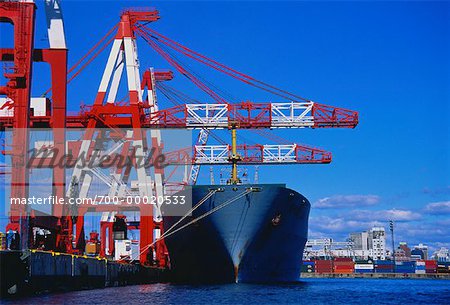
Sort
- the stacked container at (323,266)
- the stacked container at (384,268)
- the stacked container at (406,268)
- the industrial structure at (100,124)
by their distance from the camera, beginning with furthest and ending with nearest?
the stacked container at (384,268), the stacked container at (323,266), the stacked container at (406,268), the industrial structure at (100,124)

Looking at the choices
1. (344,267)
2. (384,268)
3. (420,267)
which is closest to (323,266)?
(344,267)

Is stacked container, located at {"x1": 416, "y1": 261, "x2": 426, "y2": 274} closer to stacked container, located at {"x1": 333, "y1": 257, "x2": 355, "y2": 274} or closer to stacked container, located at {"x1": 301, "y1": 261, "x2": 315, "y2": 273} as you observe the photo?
stacked container, located at {"x1": 333, "y1": 257, "x2": 355, "y2": 274}

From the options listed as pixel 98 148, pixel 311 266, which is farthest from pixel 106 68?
pixel 311 266

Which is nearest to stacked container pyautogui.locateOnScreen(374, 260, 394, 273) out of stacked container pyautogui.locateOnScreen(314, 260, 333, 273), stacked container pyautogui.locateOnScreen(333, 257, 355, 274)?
stacked container pyautogui.locateOnScreen(333, 257, 355, 274)

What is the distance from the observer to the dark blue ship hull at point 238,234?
34.2 metres

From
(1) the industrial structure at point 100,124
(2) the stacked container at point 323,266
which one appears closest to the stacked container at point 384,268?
(2) the stacked container at point 323,266

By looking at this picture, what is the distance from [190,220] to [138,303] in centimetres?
1293

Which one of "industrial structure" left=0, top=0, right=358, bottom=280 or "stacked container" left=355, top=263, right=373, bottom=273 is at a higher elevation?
"industrial structure" left=0, top=0, right=358, bottom=280

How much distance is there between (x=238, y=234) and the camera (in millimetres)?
34094

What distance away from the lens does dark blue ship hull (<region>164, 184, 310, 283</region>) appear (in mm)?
34188

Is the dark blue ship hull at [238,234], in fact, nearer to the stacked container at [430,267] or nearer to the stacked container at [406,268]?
the stacked container at [430,267]

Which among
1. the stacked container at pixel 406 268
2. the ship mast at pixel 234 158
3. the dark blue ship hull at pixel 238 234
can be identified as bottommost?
the stacked container at pixel 406 268

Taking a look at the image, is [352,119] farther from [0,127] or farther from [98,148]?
[0,127]

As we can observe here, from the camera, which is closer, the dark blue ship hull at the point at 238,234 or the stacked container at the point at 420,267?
the dark blue ship hull at the point at 238,234
